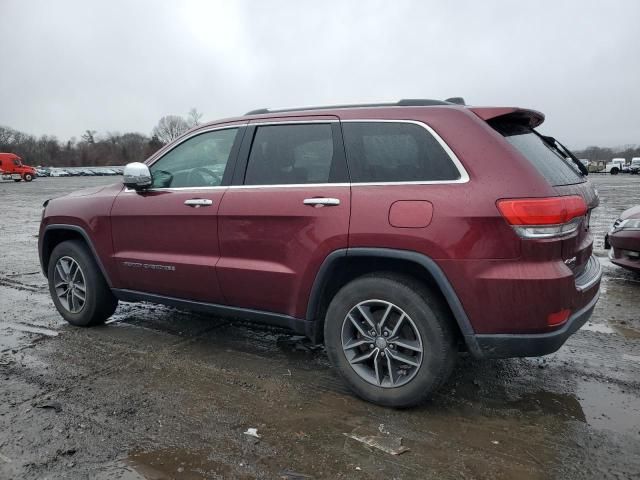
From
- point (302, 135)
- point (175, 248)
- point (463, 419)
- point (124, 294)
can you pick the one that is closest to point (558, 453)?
point (463, 419)

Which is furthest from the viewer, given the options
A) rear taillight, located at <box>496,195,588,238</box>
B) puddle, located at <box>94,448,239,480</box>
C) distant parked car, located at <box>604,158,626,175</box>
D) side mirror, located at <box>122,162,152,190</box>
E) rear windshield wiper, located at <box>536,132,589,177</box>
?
distant parked car, located at <box>604,158,626,175</box>

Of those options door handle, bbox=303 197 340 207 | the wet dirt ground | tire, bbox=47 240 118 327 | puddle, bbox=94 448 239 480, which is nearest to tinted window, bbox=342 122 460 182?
door handle, bbox=303 197 340 207

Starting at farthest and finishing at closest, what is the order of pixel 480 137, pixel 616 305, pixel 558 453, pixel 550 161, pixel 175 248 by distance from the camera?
pixel 616 305 < pixel 175 248 < pixel 550 161 < pixel 480 137 < pixel 558 453

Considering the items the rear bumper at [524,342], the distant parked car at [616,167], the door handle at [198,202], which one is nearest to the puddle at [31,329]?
the door handle at [198,202]

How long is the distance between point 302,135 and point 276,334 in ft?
6.08

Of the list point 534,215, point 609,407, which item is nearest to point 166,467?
point 534,215

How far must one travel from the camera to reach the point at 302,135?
3668 mm

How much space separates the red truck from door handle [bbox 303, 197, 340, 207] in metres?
54.5

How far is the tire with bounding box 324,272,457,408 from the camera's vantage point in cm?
301

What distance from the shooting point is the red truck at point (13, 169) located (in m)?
48.8

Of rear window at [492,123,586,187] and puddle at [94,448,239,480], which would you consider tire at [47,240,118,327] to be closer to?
puddle at [94,448,239,480]

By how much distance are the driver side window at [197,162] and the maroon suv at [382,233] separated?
0.04 feet

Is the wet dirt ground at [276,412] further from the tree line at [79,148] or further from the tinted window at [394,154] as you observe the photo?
the tree line at [79,148]

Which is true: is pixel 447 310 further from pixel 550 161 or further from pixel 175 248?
pixel 175 248
